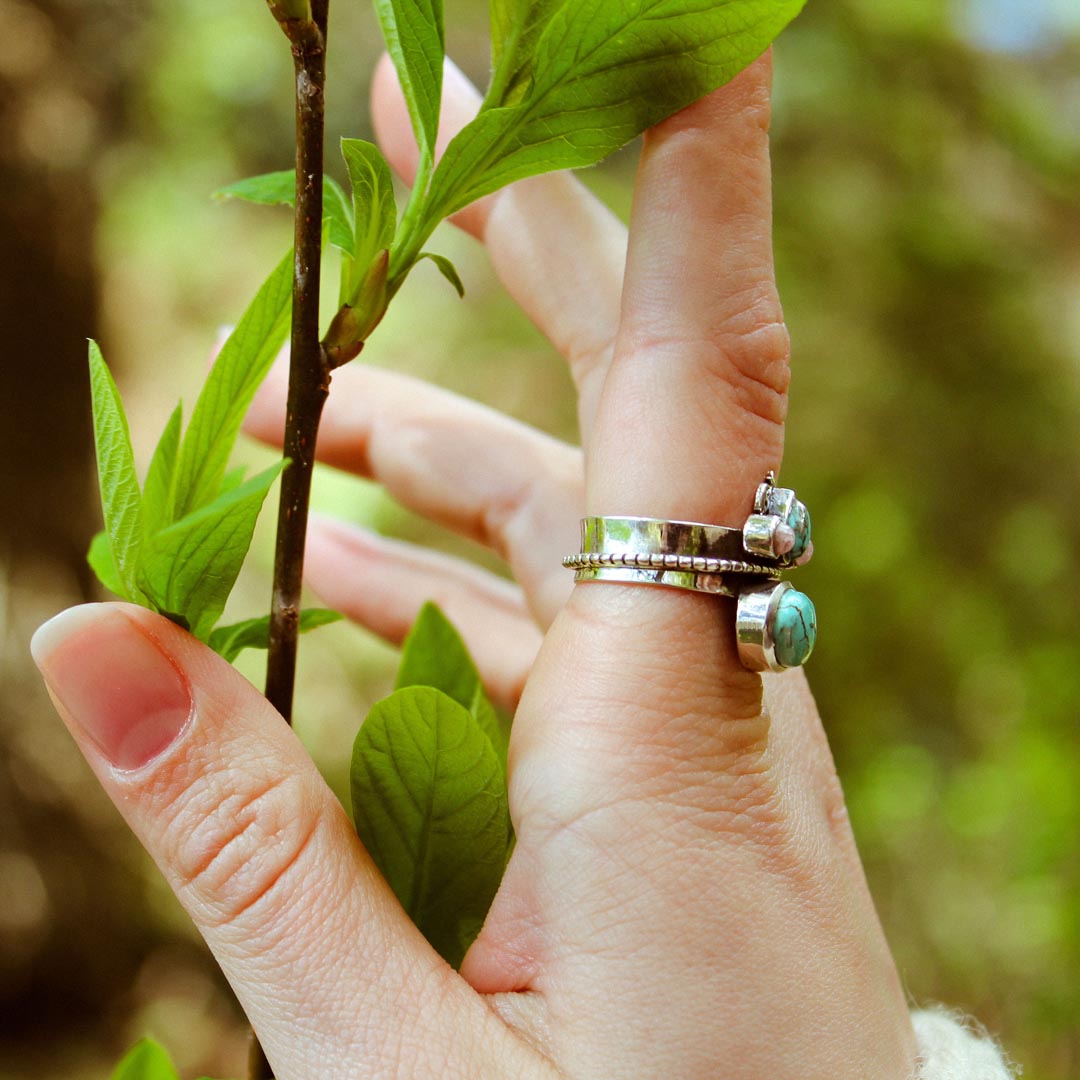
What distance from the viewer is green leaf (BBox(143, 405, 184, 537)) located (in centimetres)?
35

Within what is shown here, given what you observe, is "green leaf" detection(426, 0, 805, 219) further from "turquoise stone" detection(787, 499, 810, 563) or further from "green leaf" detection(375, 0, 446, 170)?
"turquoise stone" detection(787, 499, 810, 563)

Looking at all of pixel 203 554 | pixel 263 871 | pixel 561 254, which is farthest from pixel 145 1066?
pixel 561 254

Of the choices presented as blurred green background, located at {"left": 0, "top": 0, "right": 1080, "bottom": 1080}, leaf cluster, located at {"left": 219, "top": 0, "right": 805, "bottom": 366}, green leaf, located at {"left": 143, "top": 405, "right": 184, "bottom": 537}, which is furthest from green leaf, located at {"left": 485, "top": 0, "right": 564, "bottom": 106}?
blurred green background, located at {"left": 0, "top": 0, "right": 1080, "bottom": 1080}

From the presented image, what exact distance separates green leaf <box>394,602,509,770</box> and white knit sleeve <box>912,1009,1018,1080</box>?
260 mm

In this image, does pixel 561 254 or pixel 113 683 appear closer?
pixel 113 683

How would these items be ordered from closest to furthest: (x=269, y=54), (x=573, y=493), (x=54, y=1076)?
(x=573, y=493) < (x=54, y=1076) < (x=269, y=54)

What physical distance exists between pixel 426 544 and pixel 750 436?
3.90ft

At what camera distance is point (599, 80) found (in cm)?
35

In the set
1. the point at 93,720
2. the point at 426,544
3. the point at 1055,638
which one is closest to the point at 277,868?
the point at 93,720

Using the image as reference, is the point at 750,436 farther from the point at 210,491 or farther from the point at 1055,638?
the point at 1055,638

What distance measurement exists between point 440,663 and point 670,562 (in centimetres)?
13

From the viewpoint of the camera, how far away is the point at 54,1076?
139cm

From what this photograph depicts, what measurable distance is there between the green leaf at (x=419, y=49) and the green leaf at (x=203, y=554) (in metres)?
0.15

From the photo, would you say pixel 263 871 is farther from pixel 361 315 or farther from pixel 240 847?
pixel 361 315
